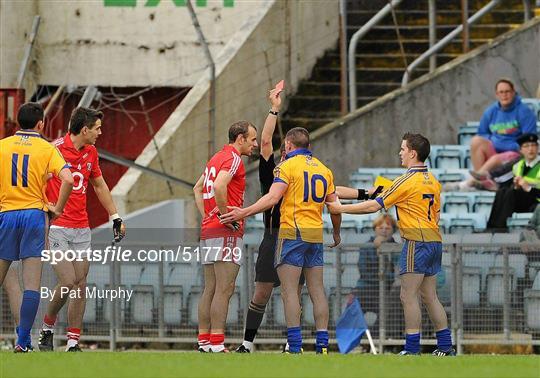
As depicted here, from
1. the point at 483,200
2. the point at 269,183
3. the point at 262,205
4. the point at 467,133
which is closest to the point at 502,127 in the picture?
the point at 483,200

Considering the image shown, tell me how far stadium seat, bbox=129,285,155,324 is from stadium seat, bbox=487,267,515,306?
3.71 meters

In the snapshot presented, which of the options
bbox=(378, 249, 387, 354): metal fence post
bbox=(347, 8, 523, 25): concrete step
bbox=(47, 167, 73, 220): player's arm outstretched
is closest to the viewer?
bbox=(47, 167, 73, 220): player's arm outstretched

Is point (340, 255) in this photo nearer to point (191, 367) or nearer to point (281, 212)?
point (281, 212)

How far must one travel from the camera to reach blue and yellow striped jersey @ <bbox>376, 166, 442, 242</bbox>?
15.1m

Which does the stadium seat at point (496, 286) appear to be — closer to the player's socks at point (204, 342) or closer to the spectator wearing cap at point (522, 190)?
the spectator wearing cap at point (522, 190)

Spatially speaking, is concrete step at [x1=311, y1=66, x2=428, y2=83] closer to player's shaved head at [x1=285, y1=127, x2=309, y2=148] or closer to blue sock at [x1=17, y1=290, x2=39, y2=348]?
player's shaved head at [x1=285, y1=127, x2=309, y2=148]

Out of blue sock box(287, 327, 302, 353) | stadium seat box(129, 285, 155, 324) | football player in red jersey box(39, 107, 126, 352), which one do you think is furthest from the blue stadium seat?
football player in red jersey box(39, 107, 126, 352)

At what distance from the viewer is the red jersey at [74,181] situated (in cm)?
1538

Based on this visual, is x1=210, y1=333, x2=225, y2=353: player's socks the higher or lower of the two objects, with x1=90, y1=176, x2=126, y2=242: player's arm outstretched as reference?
lower

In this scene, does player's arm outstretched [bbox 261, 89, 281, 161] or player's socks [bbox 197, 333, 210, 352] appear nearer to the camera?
player's arm outstretched [bbox 261, 89, 281, 161]

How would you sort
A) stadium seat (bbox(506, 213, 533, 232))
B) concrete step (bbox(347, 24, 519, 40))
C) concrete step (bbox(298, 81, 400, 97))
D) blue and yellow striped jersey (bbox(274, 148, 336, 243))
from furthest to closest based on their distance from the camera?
1. concrete step (bbox(347, 24, 519, 40))
2. concrete step (bbox(298, 81, 400, 97))
3. stadium seat (bbox(506, 213, 533, 232))
4. blue and yellow striped jersey (bbox(274, 148, 336, 243))

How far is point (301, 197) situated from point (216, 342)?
62.2 inches

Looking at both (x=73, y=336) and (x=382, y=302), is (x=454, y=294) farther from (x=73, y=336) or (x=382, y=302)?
(x=73, y=336)

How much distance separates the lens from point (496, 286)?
18.2 meters
